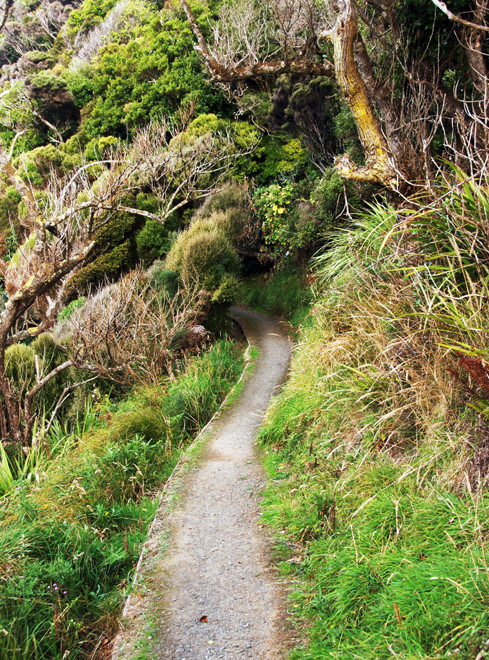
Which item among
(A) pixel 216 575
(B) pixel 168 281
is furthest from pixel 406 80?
(A) pixel 216 575

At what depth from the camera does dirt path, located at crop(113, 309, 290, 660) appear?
10.0ft

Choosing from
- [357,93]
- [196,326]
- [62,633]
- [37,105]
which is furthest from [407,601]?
[37,105]

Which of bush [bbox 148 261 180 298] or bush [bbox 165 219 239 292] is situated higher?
bush [bbox 165 219 239 292]

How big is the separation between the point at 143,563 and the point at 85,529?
61 centimetres

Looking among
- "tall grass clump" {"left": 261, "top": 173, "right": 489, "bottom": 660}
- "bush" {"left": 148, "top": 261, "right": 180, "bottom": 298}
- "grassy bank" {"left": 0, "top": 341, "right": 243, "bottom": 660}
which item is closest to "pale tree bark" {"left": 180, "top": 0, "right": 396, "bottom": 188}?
"tall grass clump" {"left": 261, "top": 173, "right": 489, "bottom": 660}

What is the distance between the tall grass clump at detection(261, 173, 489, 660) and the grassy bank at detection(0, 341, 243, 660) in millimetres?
1312

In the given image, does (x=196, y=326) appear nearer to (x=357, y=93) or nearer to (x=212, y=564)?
(x=357, y=93)

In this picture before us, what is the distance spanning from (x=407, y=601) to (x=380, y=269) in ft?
11.4

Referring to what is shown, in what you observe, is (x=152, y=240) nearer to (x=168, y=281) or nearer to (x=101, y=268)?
(x=101, y=268)

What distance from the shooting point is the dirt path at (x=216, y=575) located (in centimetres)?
305

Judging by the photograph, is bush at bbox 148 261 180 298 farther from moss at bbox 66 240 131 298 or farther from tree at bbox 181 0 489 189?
tree at bbox 181 0 489 189

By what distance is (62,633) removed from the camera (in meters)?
3.40

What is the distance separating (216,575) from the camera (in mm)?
3646

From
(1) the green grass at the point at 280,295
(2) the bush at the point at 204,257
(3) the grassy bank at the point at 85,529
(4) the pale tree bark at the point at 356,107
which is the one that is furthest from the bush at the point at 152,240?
(4) the pale tree bark at the point at 356,107
